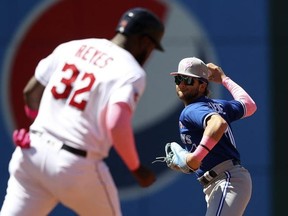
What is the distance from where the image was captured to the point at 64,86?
4.50 m

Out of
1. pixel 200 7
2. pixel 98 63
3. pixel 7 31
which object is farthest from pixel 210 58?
pixel 98 63

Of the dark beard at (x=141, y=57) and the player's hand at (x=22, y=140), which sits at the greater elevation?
the dark beard at (x=141, y=57)

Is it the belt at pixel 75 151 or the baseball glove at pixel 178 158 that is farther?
the baseball glove at pixel 178 158

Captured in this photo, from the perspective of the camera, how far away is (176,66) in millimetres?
9500

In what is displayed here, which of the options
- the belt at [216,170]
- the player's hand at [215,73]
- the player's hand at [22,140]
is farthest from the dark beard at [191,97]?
the player's hand at [22,140]

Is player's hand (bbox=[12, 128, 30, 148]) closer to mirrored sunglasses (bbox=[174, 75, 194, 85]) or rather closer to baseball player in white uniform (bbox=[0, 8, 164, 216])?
baseball player in white uniform (bbox=[0, 8, 164, 216])

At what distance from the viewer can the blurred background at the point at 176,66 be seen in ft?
31.1

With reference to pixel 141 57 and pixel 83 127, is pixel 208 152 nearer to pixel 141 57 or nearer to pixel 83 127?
pixel 141 57

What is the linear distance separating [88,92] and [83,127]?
0.56 feet

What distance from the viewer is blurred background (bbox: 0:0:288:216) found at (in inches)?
374

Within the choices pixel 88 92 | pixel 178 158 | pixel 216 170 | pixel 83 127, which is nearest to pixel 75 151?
pixel 83 127

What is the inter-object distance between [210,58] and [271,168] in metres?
1.30

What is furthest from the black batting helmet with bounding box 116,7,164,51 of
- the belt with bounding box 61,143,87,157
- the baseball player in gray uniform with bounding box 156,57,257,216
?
the baseball player in gray uniform with bounding box 156,57,257,216

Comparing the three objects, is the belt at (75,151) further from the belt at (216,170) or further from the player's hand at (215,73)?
the player's hand at (215,73)
